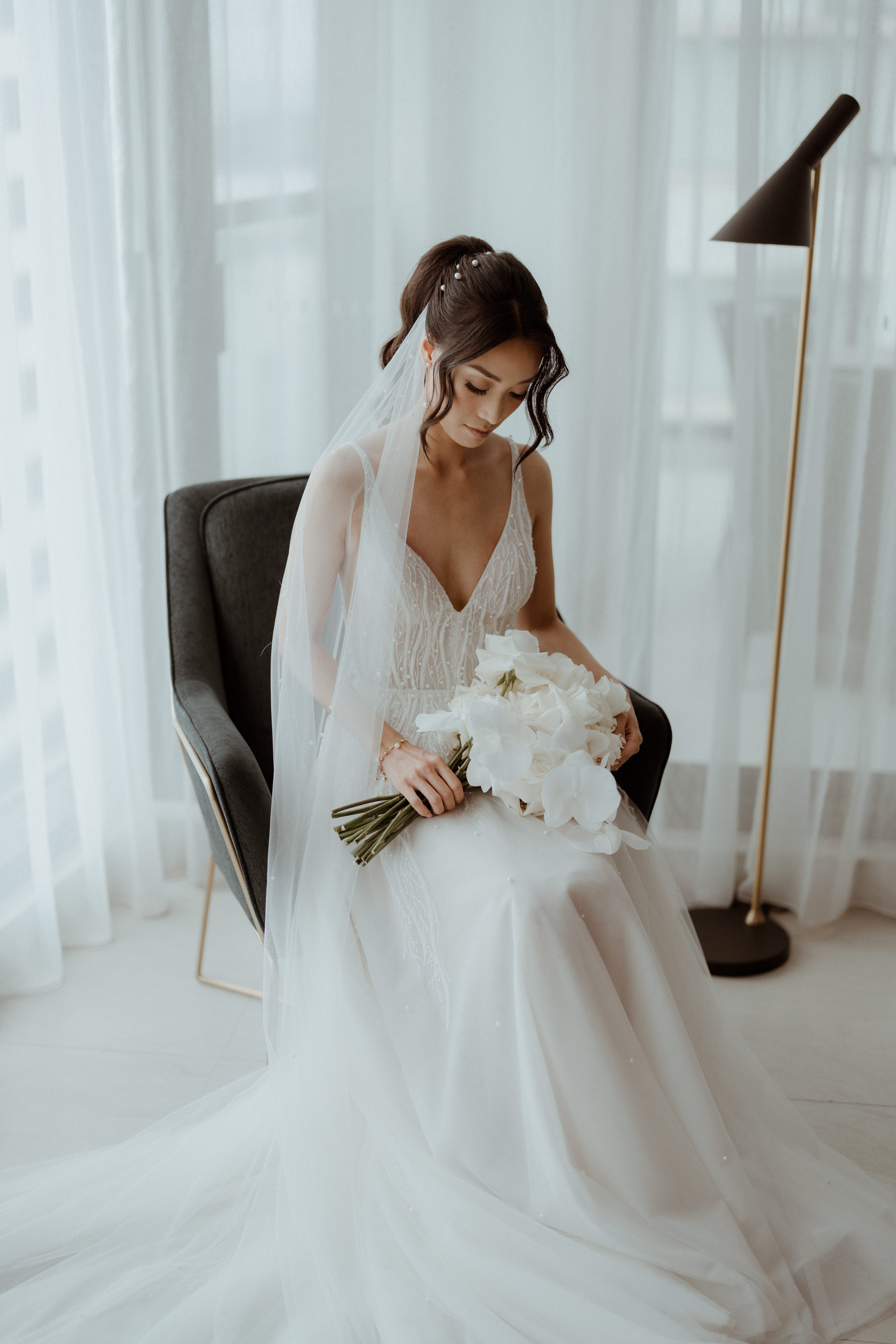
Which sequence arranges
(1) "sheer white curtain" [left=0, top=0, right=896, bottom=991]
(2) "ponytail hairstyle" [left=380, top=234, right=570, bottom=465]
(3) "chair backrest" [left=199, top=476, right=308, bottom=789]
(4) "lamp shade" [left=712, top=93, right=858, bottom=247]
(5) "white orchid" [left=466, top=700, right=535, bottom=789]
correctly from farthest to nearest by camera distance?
(1) "sheer white curtain" [left=0, top=0, right=896, bottom=991] → (3) "chair backrest" [left=199, top=476, right=308, bottom=789] → (4) "lamp shade" [left=712, top=93, right=858, bottom=247] → (2) "ponytail hairstyle" [left=380, top=234, right=570, bottom=465] → (5) "white orchid" [left=466, top=700, right=535, bottom=789]

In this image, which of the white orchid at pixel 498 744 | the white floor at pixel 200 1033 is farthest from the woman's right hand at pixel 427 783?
the white floor at pixel 200 1033

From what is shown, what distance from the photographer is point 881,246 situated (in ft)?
8.09

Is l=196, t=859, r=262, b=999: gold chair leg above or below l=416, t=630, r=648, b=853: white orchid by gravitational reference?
below

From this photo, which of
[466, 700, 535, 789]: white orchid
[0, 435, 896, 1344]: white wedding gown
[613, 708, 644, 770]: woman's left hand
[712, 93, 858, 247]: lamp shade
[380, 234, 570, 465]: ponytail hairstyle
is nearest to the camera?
[0, 435, 896, 1344]: white wedding gown

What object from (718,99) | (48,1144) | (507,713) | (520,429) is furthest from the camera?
(520,429)

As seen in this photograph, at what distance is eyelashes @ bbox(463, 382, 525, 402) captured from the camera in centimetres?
177

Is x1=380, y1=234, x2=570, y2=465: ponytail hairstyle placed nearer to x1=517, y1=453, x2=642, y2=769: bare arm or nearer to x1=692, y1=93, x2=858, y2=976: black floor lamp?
x1=517, y1=453, x2=642, y2=769: bare arm

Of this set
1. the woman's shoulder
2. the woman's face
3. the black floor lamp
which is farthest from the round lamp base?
the woman's face

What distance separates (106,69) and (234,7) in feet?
1.06

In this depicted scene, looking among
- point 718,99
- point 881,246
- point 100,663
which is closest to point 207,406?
point 100,663

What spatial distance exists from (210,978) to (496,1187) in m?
1.17

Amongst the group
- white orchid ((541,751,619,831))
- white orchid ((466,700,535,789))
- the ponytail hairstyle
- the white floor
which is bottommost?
the white floor

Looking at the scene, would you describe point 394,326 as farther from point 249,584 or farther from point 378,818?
point 378,818

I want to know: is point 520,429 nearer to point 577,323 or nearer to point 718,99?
point 577,323
